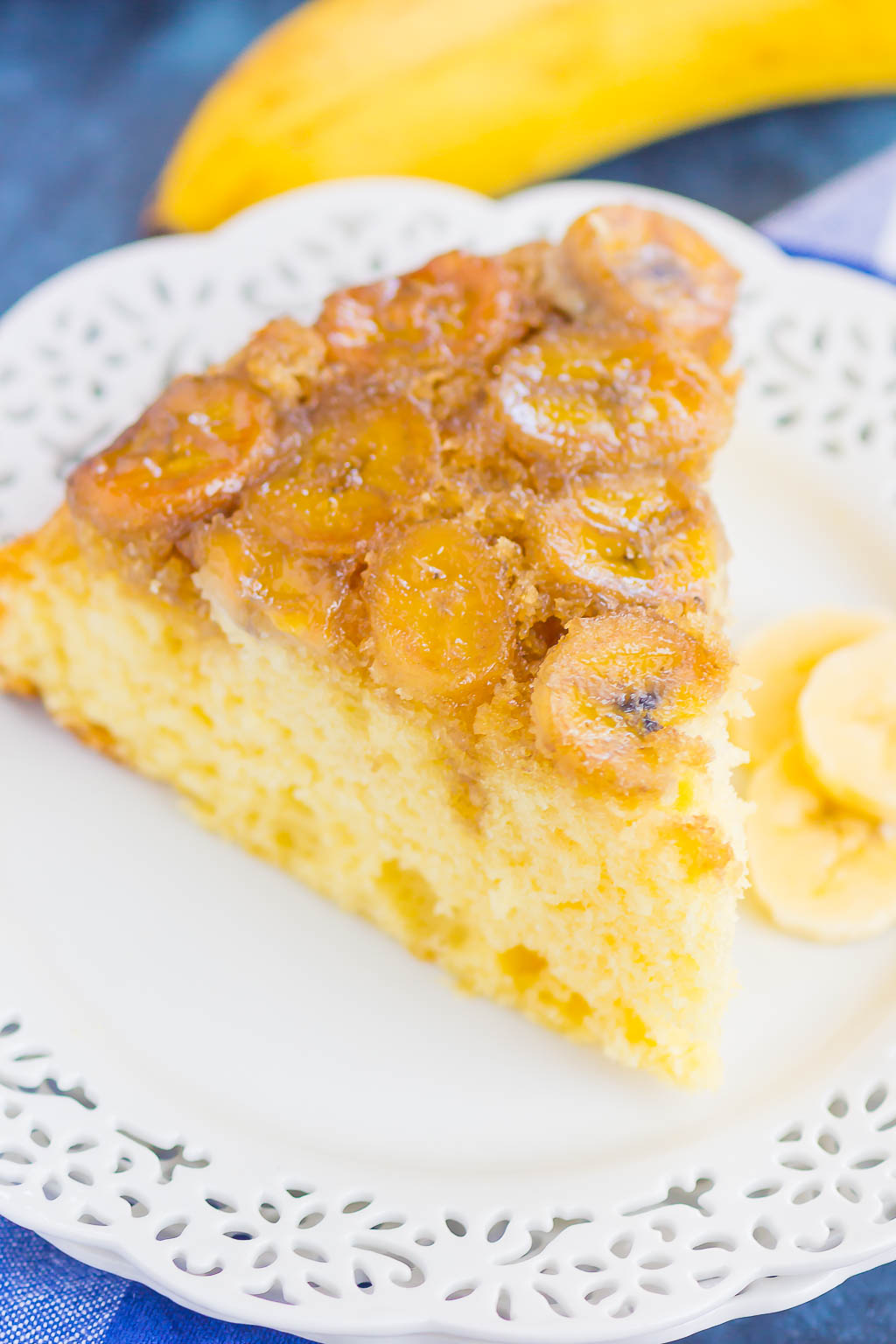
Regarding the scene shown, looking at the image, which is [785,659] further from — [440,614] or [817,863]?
[440,614]

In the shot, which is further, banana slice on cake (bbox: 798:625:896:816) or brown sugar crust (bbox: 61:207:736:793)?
banana slice on cake (bbox: 798:625:896:816)

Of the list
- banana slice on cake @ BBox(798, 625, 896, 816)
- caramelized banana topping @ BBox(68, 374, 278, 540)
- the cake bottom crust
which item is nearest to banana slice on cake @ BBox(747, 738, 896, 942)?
banana slice on cake @ BBox(798, 625, 896, 816)

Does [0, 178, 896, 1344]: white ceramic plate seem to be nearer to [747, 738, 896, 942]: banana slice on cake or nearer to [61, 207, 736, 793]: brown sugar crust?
[747, 738, 896, 942]: banana slice on cake

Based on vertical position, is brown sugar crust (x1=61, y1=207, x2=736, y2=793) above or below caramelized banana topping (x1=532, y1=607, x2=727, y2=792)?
above

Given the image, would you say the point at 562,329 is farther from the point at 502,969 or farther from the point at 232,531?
the point at 502,969

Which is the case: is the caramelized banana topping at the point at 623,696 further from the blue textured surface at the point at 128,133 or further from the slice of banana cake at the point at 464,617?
the blue textured surface at the point at 128,133
